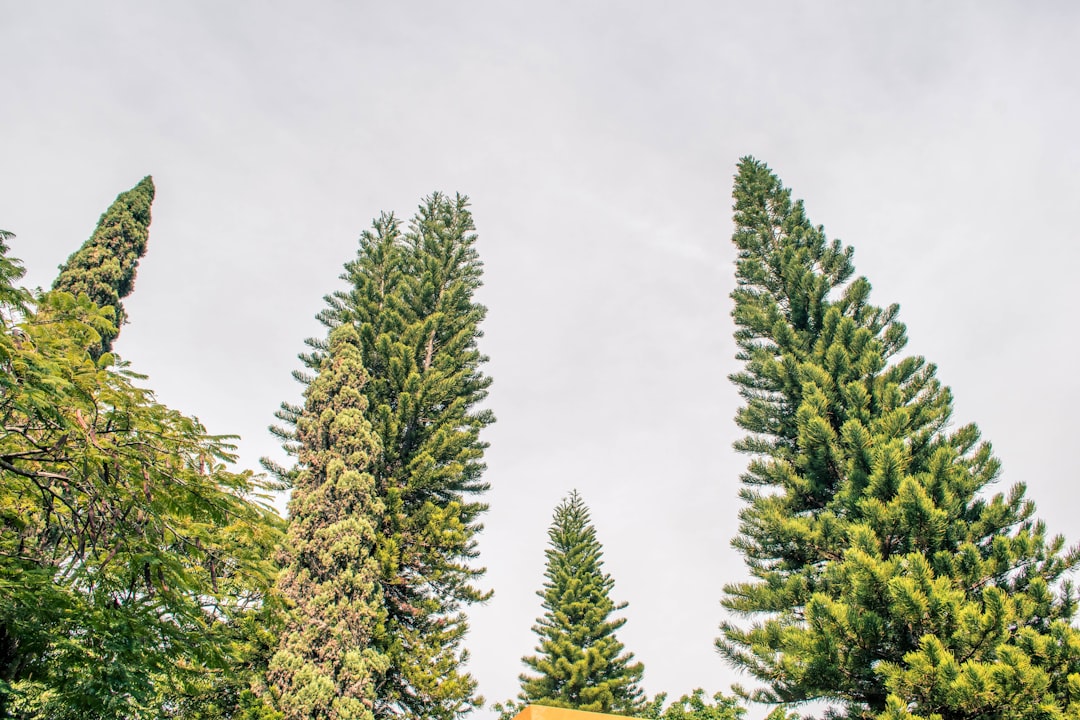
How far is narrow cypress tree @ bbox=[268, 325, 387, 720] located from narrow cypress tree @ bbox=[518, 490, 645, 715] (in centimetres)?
855

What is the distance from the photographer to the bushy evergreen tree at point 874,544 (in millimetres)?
5566

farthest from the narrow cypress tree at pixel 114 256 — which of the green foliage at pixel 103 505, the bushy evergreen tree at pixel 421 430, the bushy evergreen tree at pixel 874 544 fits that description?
the bushy evergreen tree at pixel 874 544

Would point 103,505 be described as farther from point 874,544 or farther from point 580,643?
point 580,643

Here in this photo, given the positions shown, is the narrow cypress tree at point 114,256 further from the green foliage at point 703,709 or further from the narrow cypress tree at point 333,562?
the green foliage at point 703,709

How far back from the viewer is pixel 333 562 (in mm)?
8344

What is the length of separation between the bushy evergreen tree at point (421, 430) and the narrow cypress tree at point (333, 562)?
366 millimetres

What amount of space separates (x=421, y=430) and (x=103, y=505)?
29.4ft

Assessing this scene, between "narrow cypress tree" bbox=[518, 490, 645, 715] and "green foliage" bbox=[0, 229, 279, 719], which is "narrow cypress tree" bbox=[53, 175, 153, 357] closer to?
"green foliage" bbox=[0, 229, 279, 719]

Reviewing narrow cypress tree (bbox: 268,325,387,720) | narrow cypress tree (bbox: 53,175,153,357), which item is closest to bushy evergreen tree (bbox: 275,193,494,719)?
narrow cypress tree (bbox: 268,325,387,720)

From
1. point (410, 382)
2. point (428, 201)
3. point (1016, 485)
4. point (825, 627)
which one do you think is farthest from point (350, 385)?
point (1016, 485)

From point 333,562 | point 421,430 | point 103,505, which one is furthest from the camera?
point 421,430

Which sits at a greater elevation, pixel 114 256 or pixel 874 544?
pixel 114 256

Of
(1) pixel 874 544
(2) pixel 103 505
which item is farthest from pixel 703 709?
(2) pixel 103 505

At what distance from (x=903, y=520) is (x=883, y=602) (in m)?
1.05
